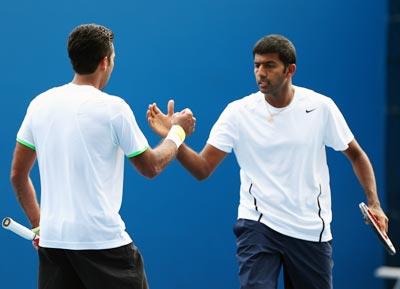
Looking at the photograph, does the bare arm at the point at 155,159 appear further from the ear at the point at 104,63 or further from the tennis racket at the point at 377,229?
the tennis racket at the point at 377,229

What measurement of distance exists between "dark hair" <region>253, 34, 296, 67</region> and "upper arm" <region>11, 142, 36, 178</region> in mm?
1419

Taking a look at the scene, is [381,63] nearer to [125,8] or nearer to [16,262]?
[125,8]

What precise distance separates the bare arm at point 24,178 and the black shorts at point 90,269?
0.25m

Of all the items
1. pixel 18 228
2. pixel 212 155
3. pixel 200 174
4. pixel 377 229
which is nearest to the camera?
pixel 18 228

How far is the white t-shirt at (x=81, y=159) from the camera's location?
11.3 feet

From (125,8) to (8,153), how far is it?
3.80ft

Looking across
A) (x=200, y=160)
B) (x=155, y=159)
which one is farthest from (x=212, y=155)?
(x=155, y=159)

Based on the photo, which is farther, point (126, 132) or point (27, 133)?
point (27, 133)

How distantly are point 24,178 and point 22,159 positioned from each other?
0.28ft

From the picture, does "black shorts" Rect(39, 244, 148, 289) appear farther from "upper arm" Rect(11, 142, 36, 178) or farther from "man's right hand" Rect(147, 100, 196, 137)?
"man's right hand" Rect(147, 100, 196, 137)

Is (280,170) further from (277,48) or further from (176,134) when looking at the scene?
(176,134)

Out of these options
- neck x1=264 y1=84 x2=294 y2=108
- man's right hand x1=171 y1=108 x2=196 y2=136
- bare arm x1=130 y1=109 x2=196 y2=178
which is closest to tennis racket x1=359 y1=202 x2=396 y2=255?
neck x1=264 y1=84 x2=294 y2=108

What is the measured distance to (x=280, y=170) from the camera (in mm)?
4426

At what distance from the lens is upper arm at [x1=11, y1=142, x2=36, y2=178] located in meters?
3.63
